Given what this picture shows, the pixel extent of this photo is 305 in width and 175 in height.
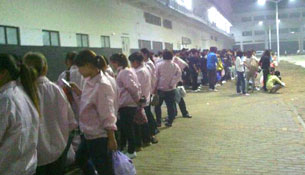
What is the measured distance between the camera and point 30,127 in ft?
7.97

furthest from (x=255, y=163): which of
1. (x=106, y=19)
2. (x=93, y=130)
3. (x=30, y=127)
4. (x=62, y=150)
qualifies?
(x=106, y=19)

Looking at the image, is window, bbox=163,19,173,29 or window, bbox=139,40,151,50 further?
window, bbox=163,19,173,29

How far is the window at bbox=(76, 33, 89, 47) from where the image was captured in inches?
503

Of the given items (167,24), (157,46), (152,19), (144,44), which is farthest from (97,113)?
(167,24)

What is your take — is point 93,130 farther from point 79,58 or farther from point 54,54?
point 54,54

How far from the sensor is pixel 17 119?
2293mm

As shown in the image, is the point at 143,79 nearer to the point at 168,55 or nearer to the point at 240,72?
the point at 168,55

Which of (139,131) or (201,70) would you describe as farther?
(201,70)

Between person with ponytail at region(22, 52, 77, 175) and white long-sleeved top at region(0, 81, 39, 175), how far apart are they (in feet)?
1.18

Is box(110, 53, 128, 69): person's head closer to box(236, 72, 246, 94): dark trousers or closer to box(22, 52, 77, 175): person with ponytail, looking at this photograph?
box(22, 52, 77, 175): person with ponytail

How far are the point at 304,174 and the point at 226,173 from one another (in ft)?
3.53

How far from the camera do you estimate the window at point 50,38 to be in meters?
10.6

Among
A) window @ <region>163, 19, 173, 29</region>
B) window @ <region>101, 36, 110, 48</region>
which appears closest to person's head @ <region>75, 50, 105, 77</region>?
window @ <region>101, 36, 110, 48</region>

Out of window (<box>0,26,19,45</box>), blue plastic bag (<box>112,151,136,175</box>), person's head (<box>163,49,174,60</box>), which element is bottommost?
blue plastic bag (<box>112,151,136,175</box>)
